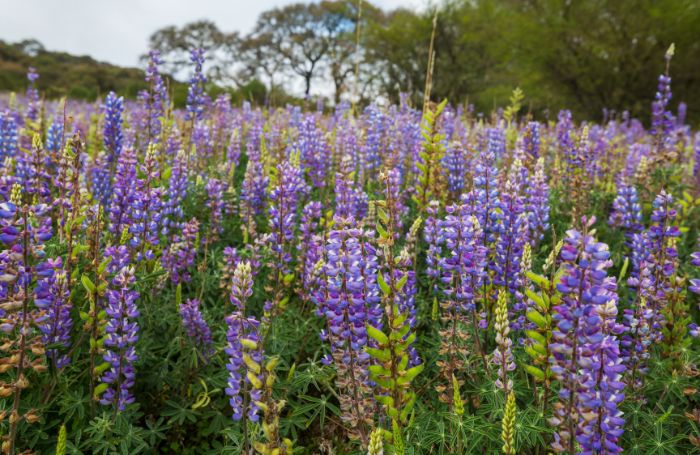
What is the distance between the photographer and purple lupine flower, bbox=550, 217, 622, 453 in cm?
146

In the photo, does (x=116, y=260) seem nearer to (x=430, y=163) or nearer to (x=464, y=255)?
(x=464, y=255)

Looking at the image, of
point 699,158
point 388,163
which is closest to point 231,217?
point 388,163

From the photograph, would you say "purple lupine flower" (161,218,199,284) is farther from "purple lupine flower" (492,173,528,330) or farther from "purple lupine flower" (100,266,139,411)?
"purple lupine flower" (492,173,528,330)

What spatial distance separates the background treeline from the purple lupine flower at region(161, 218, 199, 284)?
25.7ft

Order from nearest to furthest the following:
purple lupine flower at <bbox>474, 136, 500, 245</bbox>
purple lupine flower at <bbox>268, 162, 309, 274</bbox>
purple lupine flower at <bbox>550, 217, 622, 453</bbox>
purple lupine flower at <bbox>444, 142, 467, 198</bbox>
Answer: purple lupine flower at <bbox>550, 217, 622, 453</bbox> → purple lupine flower at <bbox>474, 136, 500, 245</bbox> → purple lupine flower at <bbox>268, 162, 309, 274</bbox> → purple lupine flower at <bbox>444, 142, 467, 198</bbox>

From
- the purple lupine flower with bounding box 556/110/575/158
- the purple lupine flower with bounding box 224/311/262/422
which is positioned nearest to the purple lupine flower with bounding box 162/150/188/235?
the purple lupine flower with bounding box 224/311/262/422

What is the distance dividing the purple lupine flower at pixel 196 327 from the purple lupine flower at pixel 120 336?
0.32 m

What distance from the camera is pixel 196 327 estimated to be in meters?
2.76

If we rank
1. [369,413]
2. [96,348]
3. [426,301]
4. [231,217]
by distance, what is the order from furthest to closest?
[231,217] < [426,301] < [96,348] < [369,413]

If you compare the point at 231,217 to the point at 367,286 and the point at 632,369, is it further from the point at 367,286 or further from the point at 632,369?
the point at 632,369

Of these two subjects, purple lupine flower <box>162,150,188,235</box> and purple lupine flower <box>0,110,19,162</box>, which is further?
purple lupine flower <box>0,110,19,162</box>

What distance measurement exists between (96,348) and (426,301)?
85.2 inches

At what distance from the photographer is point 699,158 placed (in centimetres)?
582

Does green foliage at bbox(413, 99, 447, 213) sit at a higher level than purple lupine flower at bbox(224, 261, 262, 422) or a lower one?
higher
